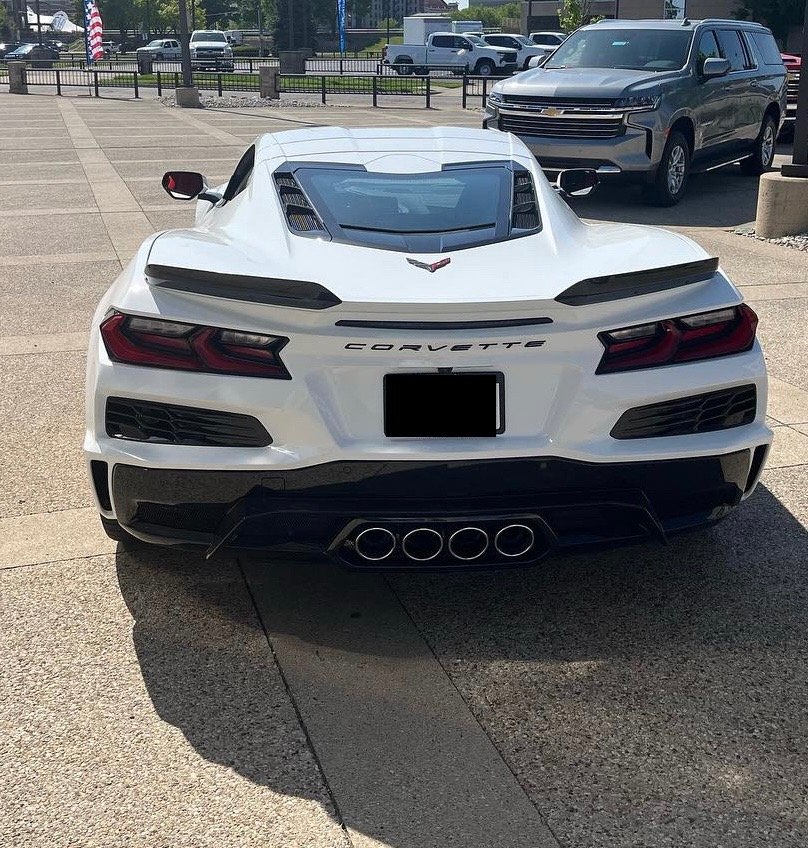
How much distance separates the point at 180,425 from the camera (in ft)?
9.89

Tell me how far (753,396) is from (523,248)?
32.1 inches

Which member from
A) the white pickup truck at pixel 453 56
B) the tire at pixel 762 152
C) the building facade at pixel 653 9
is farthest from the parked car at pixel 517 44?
the tire at pixel 762 152

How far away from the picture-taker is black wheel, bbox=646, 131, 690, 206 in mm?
11781

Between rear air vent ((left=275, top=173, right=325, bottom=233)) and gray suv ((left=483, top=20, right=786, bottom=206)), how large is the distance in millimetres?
8035

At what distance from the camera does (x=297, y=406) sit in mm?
2922

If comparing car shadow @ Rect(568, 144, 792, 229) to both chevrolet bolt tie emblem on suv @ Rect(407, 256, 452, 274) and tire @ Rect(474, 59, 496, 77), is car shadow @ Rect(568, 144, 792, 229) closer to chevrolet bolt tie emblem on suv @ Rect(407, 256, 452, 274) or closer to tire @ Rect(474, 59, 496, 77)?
chevrolet bolt tie emblem on suv @ Rect(407, 256, 452, 274)

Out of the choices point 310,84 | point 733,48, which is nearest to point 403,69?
point 310,84

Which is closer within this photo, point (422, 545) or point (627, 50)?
point (422, 545)

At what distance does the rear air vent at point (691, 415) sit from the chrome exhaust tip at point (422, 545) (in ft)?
1.85

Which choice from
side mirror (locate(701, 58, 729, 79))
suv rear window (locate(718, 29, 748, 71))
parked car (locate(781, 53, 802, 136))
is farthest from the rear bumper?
parked car (locate(781, 53, 802, 136))

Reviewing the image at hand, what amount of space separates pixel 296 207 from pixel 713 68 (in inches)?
386

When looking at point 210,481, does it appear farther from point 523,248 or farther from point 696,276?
point 696,276

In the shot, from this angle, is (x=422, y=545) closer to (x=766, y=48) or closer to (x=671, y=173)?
(x=671, y=173)

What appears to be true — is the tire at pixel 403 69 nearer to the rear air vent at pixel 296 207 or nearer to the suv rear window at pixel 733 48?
the suv rear window at pixel 733 48
